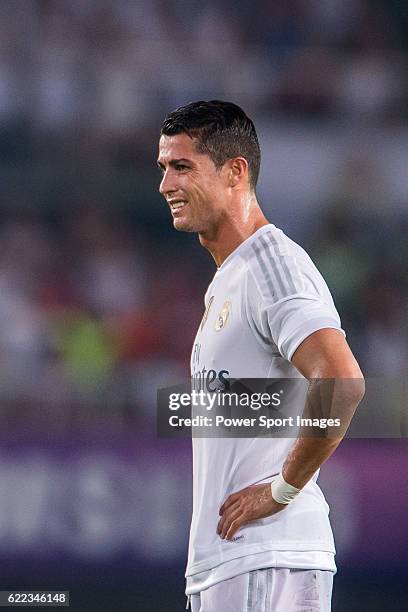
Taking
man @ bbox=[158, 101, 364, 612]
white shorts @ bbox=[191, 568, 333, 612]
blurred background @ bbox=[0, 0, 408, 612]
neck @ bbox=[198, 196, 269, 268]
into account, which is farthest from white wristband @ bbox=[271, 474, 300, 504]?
blurred background @ bbox=[0, 0, 408, 612]

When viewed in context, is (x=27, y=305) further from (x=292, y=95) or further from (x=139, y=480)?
(x=292, y=95)

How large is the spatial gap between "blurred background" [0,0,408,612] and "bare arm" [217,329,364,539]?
6.53 ft

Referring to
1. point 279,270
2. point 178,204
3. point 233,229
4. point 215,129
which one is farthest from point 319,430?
point 215,129

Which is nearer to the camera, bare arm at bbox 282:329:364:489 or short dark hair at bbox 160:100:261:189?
bare arm at bbox 282:329:364:489

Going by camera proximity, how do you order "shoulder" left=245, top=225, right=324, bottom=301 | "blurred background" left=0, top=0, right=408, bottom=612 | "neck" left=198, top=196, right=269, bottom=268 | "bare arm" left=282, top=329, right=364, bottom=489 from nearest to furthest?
"bare arm" left=282, top=329, right=364, bottom=489 < "shoulder" left=245, top=225, right=324, bottom=301 < "neck" left=198, top=196, right=269, bottom=268 < "blurred background" left=0, top=0, right=408, bottom=612

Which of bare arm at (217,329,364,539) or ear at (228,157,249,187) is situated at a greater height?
ear at (228,157,249,187)

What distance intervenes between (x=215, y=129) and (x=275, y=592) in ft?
3.21

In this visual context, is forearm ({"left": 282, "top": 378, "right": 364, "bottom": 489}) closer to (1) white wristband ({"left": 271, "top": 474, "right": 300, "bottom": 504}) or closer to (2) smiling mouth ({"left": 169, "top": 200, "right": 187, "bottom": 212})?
(1) white wristband ({"left": 271, "top": 474, "right": 300, "bottom": 504})

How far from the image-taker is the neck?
210cm

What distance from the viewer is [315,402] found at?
1.76 meters

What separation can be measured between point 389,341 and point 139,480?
1362mm

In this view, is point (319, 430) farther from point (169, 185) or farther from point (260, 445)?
point (169, 185)

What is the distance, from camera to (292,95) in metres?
5.23

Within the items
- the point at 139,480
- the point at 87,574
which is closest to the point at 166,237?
the point at 139,480
